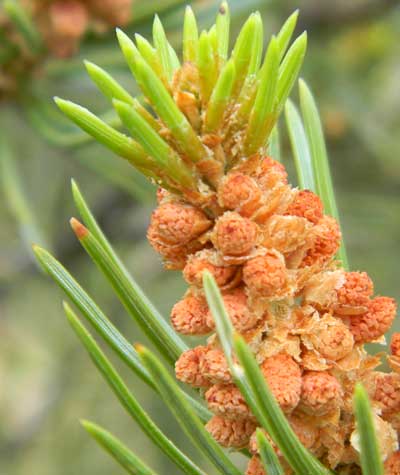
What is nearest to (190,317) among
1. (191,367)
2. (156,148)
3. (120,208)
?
(191,367)

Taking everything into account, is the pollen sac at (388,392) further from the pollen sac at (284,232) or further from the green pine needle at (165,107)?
the green pine needle at (165,107)

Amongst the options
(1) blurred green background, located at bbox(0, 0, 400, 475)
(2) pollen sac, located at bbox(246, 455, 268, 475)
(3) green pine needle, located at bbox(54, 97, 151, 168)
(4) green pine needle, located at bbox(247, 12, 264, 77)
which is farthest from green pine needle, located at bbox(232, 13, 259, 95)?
(1) blurred green background, located at bbox(0, 0, 400, 475)

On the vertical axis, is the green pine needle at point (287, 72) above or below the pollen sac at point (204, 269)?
above

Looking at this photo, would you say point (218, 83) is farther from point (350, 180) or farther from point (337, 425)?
point (350, 180)

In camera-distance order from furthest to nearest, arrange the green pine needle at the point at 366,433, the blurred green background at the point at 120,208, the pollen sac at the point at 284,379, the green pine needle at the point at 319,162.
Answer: the blurred green background at the point at 120,208, the green pine needle at the point at 319,162, the pollen sac at the point at 284,379, the green pine needle at the point at 366,433

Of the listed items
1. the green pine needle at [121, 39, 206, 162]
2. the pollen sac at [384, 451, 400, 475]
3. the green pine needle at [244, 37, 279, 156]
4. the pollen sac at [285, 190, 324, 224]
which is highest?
the green pine needle at [244, 37, 279, 156]

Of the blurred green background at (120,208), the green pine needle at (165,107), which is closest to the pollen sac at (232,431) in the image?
the green pine needle at (165,107)

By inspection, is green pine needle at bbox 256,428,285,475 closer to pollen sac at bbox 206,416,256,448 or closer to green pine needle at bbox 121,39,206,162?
pollen sac at bbox 206,416,256,448
